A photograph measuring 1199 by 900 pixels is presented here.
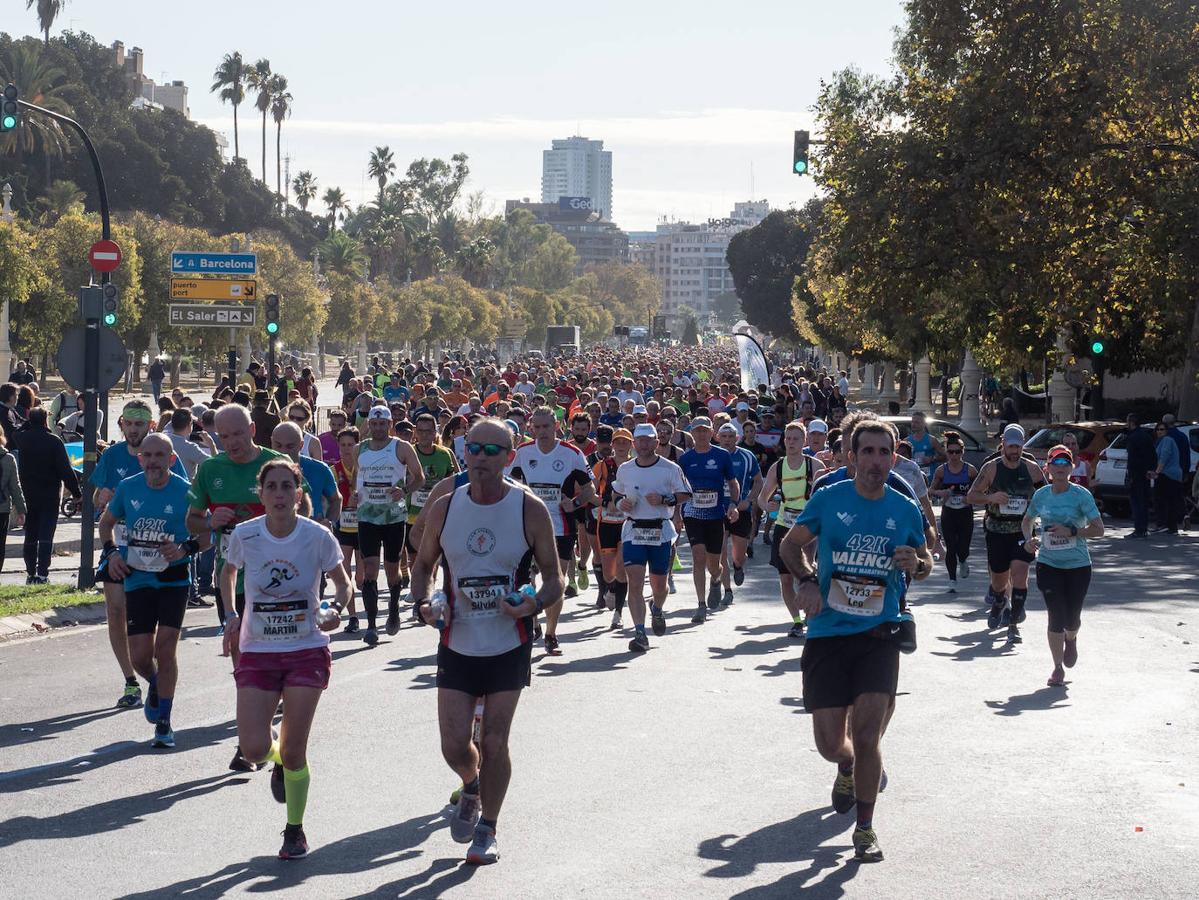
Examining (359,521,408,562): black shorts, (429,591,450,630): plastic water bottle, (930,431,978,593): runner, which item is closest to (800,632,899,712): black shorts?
(429,591,450,630): plastic water bottle

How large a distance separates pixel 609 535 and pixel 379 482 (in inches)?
91.9

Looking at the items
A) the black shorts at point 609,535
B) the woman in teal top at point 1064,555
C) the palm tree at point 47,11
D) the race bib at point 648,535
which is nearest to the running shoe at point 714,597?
the black shorts at point 609,535

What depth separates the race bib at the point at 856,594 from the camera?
7219 millimetres

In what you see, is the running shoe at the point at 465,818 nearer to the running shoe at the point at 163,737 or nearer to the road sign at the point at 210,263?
the running shoe at the point at 163,737

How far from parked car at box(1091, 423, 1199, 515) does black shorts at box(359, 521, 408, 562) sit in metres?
15.9

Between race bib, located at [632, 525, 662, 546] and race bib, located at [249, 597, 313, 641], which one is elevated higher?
race bib, located at [249, 597, 313, 641]

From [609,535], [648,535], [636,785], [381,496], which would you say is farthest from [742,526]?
[636,785]

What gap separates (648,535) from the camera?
13.5 meters

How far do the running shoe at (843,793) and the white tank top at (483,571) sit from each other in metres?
1.76

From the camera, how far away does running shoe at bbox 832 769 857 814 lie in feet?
25.2

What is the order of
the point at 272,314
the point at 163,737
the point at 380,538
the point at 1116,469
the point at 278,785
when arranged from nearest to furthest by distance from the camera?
the point at 278,785
the point at 163,737
the point at 380,538
the point at 1116,469
the point at 272,314

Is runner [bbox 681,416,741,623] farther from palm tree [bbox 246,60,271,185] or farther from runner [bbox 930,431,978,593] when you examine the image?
palm tree [bbox 246,60,271,185]

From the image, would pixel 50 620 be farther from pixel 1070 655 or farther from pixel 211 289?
pixel 211 289

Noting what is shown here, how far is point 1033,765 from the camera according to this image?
8.98 meters
